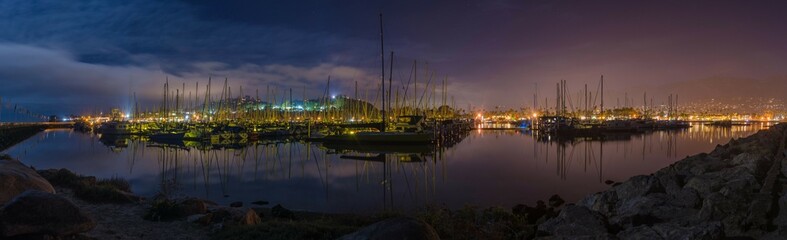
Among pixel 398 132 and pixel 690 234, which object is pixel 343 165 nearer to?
pixel 398 132

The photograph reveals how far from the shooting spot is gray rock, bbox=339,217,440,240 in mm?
5973

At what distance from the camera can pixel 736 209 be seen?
8914mm

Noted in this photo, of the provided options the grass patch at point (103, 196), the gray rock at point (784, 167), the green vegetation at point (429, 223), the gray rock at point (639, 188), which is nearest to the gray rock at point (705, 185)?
the gray rock at point (639, 188)

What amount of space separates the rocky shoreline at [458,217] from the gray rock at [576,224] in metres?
0.02

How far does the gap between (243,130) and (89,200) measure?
48546mm

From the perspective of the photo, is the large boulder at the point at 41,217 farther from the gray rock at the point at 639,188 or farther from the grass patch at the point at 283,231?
the gray rock at the point at 639,188

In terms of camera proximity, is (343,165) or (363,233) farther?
(343,165)

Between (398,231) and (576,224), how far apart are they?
16.0ft

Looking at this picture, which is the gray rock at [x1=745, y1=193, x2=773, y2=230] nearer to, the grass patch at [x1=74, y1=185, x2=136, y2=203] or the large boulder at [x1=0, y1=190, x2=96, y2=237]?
the large boulder at [x1=0, y1=190, x2=96, y2=237]

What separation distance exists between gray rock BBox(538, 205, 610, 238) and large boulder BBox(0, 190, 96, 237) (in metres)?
8.28

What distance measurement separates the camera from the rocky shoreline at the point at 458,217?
670 cm

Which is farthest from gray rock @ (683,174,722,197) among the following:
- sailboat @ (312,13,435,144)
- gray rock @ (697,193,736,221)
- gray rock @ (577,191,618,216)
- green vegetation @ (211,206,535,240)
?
sailboat @ (312,13,435,144)

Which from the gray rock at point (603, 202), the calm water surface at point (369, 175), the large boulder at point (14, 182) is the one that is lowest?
the calm water surface at point (369, 175)

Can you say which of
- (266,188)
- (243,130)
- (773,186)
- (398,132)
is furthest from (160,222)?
(243,130)
